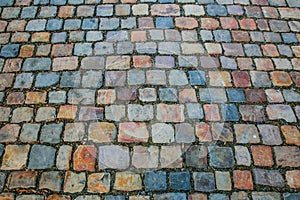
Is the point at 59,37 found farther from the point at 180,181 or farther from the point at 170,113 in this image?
the point at 180,181

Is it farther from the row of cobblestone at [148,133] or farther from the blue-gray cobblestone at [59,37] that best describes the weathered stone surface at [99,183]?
the blue-gray cobblestone at [59,37]

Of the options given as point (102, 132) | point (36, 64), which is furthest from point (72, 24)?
point (102, 132)

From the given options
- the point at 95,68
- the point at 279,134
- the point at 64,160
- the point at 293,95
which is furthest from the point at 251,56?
the point at 64,160

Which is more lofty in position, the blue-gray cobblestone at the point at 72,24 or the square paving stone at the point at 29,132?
the blue-gray cobblestone at the point at 72,24

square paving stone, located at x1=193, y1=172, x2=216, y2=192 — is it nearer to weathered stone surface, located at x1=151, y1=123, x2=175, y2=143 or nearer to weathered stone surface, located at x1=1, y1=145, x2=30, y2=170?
weathered stone surface, located at x1=151, y1=123, x2=175, y2=143

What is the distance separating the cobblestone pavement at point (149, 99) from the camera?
2.94 meters

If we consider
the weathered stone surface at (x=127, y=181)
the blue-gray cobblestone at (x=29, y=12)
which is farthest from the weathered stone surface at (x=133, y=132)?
the blue-gray cobblestone at (x=29, y=12)

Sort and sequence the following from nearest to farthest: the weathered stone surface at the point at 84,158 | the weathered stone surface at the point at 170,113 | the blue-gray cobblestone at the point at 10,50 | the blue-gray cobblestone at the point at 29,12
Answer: the weathered stone surface at the point at 84,158, the weathered stone surface at the point at 170,113, the blue-gray cobblestone at the point at 10,50, the blue-gray cobblestone at the point at 29,12

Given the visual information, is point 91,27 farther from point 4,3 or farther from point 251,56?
point 251,56

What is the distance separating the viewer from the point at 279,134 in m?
3.22

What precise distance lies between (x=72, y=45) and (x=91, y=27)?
1.16ft

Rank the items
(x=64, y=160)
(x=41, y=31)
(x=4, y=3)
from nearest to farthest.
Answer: (x=64, y=160), (x=41, y=31), (x=4, y=3)

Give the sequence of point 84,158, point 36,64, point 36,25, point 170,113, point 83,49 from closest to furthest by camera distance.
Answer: point 84,158
point 170,113
point 36,64
point 83,49
point 36,25

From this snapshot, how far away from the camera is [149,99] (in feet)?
11.3
